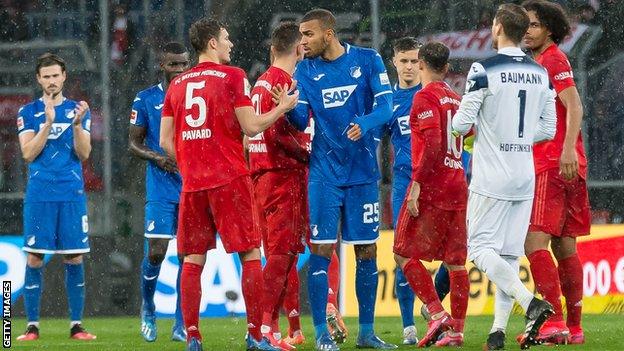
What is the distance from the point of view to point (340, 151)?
9.27 m

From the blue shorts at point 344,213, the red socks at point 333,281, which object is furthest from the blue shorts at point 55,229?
the blue shorts at point 344,213

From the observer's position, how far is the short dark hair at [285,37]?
934cm

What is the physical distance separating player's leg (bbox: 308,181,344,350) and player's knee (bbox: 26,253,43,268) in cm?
324

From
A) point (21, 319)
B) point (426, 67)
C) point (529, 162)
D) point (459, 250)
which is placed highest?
point (426, 67)

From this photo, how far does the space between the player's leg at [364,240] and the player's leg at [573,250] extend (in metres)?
1.22

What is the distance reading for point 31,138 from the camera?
1157 cm

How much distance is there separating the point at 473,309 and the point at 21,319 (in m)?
4.34

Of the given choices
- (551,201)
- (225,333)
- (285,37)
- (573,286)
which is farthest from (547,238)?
(225,333)

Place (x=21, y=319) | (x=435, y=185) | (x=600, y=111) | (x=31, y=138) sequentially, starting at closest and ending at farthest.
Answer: (x=435, y=185) → (x=31, y=138) → (x=21, y=319) → (x=600, y=111)

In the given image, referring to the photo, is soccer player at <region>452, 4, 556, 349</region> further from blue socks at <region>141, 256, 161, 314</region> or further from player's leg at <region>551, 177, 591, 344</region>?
blue socks at <region>141, 256, 161, 314</region>

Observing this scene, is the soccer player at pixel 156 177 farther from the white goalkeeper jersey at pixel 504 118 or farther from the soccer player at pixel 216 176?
the white goalkeeper jersey at pixel 504 118

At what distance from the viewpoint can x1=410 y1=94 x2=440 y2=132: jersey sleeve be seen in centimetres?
928

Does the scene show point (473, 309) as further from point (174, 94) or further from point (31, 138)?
point (174, 94)

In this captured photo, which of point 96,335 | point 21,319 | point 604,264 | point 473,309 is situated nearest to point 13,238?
point 21,319
